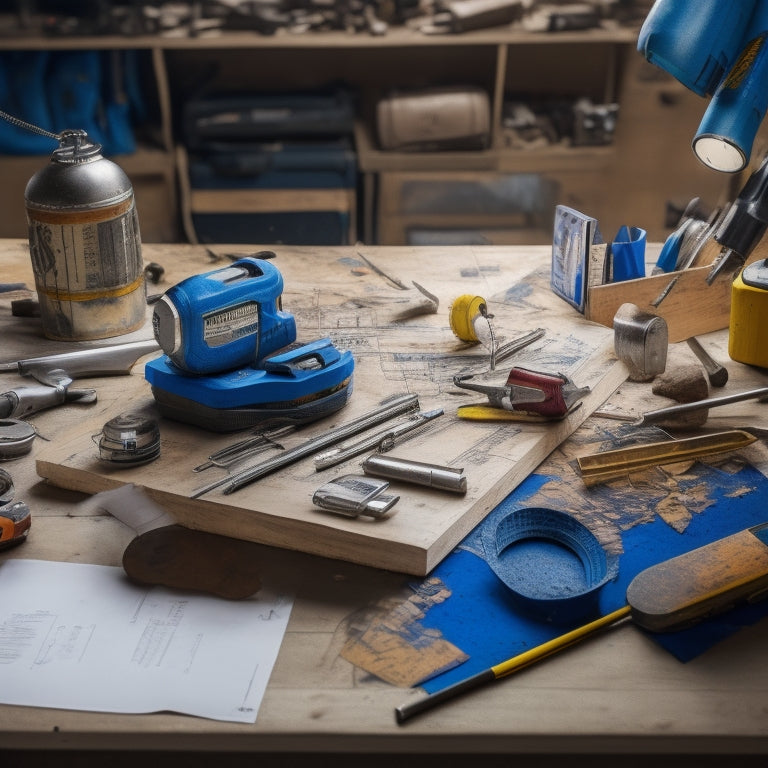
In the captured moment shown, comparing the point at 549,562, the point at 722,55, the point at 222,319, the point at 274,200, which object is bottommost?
the point at 274,200

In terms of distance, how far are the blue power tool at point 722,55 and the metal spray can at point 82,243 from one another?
83 centimetres

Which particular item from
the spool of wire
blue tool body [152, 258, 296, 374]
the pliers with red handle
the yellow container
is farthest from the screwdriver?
the spool of wire

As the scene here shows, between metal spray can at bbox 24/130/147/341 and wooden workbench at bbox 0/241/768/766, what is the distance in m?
0.73

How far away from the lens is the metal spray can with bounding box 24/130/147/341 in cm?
152

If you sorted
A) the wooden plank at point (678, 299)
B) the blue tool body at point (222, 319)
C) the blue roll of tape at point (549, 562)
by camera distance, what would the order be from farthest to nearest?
the wooden plank at point (678, 299), the blue tool body at point (222, 319), the blue roll of tape at point (549, 562)

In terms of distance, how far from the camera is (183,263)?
1.96m

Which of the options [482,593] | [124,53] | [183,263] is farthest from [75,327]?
[124,53]

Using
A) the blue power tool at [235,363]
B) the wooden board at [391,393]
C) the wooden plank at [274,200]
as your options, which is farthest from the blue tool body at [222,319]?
the wooden plank at [274,200]

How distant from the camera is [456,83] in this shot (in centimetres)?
337

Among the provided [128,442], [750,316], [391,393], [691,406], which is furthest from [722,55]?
[128,442]

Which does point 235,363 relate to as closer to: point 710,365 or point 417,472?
point 417,472

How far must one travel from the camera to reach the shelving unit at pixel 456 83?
3162 millimetres

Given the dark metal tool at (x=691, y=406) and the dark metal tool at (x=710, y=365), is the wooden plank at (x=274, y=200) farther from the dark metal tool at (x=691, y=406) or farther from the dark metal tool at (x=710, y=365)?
the dark metal tool at (x=691, y=406)

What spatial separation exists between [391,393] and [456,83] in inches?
86.2
